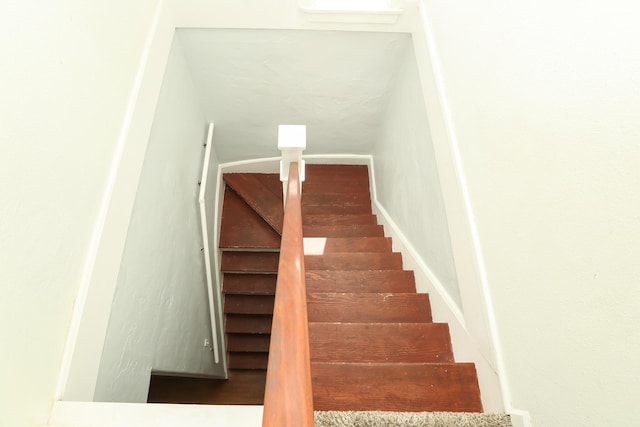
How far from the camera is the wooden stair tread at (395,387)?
123 centimetres

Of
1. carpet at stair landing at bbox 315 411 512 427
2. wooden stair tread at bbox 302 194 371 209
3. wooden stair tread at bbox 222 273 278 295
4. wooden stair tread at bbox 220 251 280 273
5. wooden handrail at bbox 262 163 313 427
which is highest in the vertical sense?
A: wooden stair tread at bbox 302 194 371 209

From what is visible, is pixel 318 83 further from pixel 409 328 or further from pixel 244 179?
pixel 409 328

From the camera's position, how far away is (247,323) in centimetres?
358

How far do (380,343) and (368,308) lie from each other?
11.2 inches

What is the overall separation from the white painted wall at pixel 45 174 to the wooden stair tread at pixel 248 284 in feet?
8.10

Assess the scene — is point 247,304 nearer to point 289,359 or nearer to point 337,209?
point 337,209

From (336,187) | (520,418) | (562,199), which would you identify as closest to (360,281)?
(520,418)

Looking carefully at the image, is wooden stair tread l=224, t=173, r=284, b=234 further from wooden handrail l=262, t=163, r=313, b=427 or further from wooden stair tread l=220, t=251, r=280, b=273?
wooden handrail l=262, t=163, r=313, b=427

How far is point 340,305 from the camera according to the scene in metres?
1.82

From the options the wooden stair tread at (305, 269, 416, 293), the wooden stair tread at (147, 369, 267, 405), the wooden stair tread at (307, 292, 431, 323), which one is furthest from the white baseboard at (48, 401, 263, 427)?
the wooden stair tread at (147, 369, 267, 405)

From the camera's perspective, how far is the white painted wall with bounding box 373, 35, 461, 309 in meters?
1.71

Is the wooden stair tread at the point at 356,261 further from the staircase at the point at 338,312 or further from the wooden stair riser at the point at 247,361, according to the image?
the wooden stair riser at the point at 247,361

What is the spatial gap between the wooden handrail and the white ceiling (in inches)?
78.0

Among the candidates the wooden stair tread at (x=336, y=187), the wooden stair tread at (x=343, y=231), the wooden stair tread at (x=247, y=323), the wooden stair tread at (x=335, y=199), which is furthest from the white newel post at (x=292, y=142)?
the wooden stair tread at (x=247, y=323)
